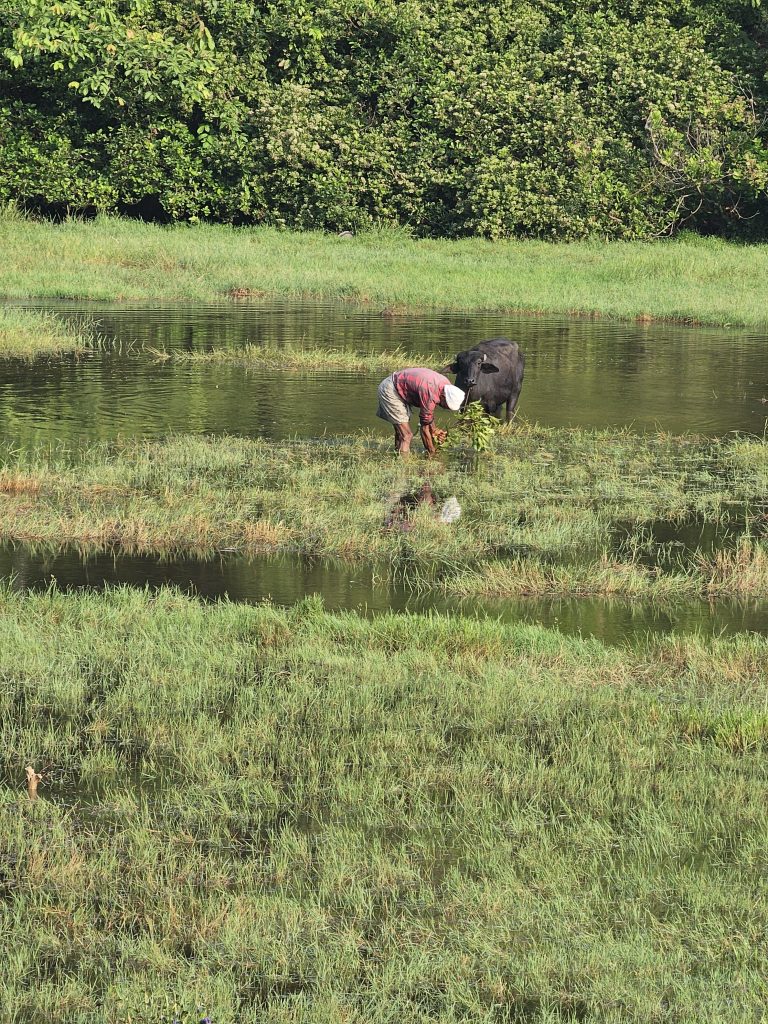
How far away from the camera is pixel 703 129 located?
107 ft

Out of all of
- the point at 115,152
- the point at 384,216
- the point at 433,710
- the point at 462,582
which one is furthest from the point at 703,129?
the point at 433,710

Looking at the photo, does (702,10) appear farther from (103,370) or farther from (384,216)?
(103,370)

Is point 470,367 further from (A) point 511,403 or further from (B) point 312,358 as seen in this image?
(B) point 312,358

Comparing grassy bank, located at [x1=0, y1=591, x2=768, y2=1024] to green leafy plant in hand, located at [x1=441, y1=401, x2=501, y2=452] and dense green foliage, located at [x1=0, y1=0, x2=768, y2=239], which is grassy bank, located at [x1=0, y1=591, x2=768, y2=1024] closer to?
green leafy plant in hand, located at [x1=441, y1=401, x2=501, y2=452]

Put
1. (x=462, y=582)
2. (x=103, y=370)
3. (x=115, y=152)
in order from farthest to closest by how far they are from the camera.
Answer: (x=115, y=152) < (x=103, y=370) < (x=462, y=582)

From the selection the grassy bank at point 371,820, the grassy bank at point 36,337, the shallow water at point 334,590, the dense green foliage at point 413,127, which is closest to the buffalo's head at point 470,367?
the shallow water at point 334,590

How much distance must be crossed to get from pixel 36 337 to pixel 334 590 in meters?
11.2

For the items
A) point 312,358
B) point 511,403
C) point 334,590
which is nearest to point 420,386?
point 511,403

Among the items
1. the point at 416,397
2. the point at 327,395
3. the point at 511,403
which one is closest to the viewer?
the point at 416,397

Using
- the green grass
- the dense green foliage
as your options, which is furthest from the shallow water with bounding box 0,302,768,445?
the dense green foliage

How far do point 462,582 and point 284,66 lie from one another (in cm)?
2707

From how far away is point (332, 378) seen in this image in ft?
53.3

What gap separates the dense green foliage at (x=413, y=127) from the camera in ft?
103

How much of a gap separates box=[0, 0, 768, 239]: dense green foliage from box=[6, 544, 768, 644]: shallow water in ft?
79.2
